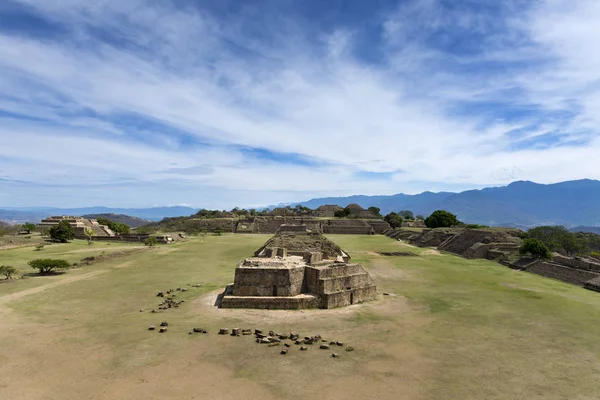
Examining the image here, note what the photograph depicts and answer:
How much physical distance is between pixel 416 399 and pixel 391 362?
2268 millimetres

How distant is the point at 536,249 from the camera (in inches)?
1283

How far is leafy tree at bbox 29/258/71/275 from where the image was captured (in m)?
25.5

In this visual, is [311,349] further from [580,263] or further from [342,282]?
[580,263]

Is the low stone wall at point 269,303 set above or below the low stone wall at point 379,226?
below

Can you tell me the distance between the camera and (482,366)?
452 inches

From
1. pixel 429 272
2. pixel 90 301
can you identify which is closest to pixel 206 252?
pixel 90 301

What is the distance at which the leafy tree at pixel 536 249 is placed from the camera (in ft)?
106

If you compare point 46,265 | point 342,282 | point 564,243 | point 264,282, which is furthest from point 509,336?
point 564,243

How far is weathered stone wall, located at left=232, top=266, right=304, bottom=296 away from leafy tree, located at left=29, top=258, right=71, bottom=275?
17.5 metres

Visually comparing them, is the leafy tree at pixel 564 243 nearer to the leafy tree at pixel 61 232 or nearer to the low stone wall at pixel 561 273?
the low stone wall at pixel 561 273

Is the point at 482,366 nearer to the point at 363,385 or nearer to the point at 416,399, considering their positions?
the point at 416,399

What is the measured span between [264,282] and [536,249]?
95.6ft

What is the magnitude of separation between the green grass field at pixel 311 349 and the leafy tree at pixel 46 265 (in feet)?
7.20

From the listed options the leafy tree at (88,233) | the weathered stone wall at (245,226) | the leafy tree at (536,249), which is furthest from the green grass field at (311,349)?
the weathered stone wall at (245,226)
